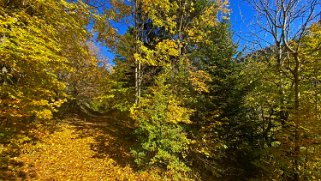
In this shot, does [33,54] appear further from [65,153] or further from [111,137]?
[111,137]

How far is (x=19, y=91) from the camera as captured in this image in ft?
21.8

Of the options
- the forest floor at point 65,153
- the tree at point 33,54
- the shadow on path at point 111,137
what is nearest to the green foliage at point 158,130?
the forest floor at point 65,153

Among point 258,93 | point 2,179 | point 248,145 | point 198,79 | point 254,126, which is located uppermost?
point 198,79

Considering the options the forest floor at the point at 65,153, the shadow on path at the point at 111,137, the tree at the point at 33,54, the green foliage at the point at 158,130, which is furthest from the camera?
the shadow on path at the point at 111,137

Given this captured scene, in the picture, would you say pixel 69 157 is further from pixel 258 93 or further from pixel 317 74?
pixel 317 74

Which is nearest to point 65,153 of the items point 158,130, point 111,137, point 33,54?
point 111,137

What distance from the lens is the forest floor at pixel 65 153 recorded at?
798cm

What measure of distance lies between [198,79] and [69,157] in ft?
23.3

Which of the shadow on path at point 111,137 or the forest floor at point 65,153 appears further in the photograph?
the shadow on path at point 111,137

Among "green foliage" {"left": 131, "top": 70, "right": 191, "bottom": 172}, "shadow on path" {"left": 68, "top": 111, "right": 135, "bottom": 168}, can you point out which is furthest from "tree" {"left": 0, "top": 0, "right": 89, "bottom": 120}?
"green foliage" {"left": 131, "top": 70, "right": 191, "bottom": 172}

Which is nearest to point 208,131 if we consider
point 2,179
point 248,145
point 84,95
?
point 248,145

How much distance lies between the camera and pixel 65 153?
31.8ft

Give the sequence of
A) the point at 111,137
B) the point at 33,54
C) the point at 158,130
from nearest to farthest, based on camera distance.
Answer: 1. the point at 33,54
2. the point at 158,130
3. the point at 111,137

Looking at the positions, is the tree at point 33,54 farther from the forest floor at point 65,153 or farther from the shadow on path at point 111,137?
the shadow on path at point 111,137
